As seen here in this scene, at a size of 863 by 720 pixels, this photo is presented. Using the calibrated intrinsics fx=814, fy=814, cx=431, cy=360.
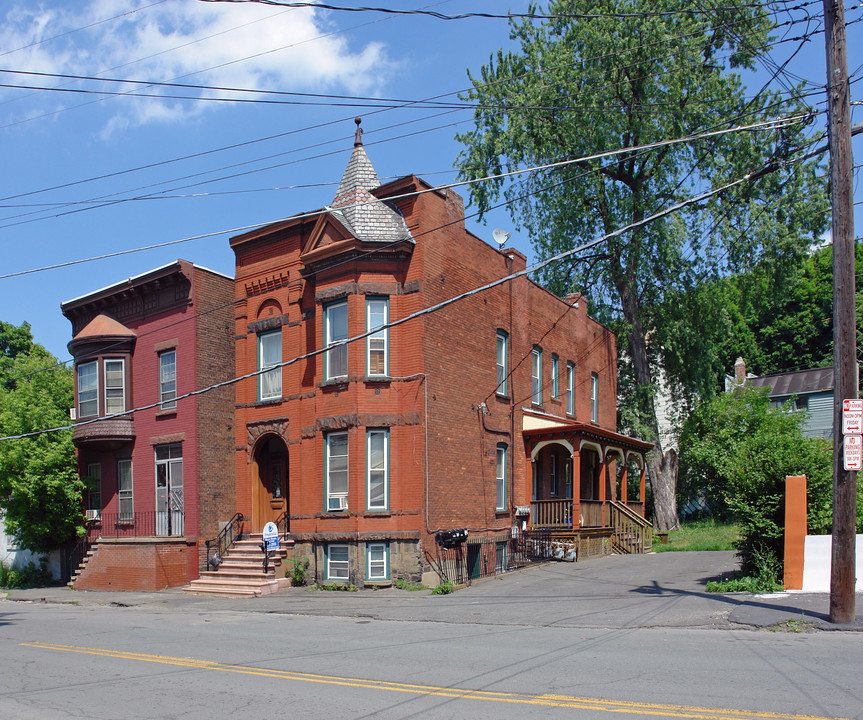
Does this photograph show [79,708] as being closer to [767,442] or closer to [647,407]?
[767,442]

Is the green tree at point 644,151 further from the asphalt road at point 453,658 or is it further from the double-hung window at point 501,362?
the asphalt road at point 453,658

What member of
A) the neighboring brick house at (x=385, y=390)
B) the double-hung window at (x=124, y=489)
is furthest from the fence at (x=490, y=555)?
the double-hung window at (x=124, y=489)

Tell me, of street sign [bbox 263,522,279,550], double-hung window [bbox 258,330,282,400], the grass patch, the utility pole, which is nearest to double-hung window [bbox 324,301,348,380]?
double-hung window [bbox 258,330,282,400]

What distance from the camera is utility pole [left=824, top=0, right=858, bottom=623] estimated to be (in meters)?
12.1

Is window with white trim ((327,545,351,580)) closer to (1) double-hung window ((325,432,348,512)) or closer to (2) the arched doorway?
(1) double-hung window ((325,432,348,512))

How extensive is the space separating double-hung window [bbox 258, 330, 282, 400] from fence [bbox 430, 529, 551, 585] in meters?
6.90

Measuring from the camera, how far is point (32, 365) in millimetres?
29984

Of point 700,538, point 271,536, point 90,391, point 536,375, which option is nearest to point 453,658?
point 271,536

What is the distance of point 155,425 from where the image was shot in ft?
83.1

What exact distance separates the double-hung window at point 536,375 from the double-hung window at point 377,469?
754 centimetres

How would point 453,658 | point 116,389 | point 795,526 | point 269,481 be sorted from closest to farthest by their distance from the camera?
1. point 453,658
2. point 795,526
3. point 269,481
4. point 116,389

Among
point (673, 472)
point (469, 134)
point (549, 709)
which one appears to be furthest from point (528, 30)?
point (549, 709)

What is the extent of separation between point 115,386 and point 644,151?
21542 millimetres

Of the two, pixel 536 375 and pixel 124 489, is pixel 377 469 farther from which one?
pixel 124 489
